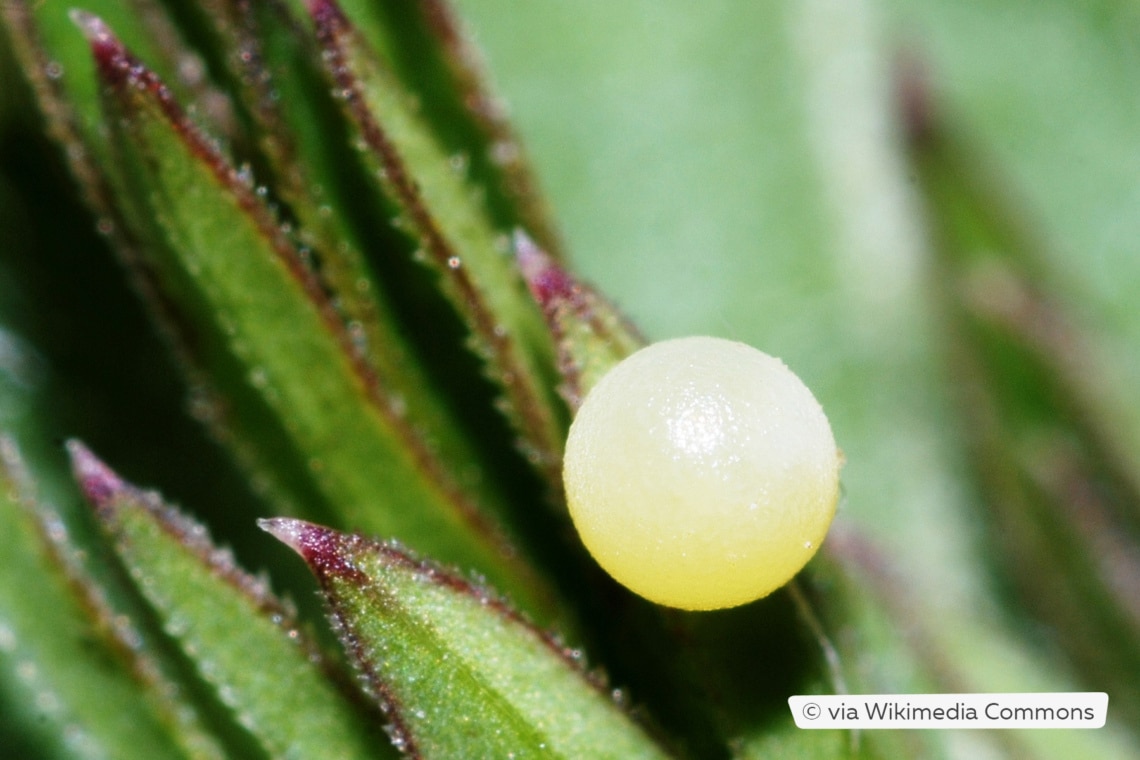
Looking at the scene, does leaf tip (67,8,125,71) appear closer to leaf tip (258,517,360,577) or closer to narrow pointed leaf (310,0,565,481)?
narrow pointed leaf (310,0,565,481)

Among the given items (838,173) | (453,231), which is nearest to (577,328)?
(453,231)

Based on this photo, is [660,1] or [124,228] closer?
[124,228]

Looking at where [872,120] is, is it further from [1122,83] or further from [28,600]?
[28,600]

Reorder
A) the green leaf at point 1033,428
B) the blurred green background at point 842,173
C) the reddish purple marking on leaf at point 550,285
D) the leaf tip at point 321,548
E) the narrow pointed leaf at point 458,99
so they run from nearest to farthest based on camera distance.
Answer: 1. the leaf tip at point 321,548
2. the reddish purple marking on leaf at point 550,285
3. the narrow pointed leaf at point 458,99
4. the green leaf at point 1033,428
5. the blurred green background at point 842,173

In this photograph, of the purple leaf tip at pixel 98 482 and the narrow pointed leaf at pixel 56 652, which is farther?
the narrow pointed leaf at pixel 56 652

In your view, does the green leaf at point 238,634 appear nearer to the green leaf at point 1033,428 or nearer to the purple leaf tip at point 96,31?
the purple leaf tip at point 96,31

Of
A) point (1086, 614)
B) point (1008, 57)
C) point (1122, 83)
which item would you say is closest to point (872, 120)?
point (1008, 57)

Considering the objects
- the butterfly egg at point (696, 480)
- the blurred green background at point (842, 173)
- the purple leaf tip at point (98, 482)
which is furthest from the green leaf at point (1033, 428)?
the purple leaf tip at point (98, 482)
